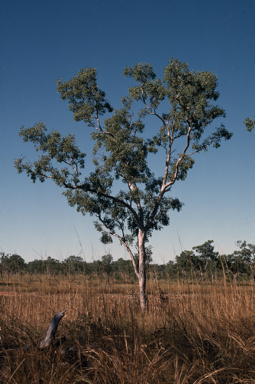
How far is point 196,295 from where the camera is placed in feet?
16.1

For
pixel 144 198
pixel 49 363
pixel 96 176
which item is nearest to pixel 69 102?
pixel 96 176

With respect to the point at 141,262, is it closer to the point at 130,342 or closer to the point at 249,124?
the point at 249,124

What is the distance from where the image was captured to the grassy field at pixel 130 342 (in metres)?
2.40

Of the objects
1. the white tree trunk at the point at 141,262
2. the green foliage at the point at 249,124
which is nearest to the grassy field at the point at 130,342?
the green foliage at the point at 249,124

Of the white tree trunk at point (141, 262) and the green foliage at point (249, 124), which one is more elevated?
the green foliage at point (249, 124)

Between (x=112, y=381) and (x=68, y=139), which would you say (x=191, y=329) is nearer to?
(x=112, y=381)

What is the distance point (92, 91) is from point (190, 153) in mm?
6780

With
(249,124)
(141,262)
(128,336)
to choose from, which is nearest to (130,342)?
(128,336)

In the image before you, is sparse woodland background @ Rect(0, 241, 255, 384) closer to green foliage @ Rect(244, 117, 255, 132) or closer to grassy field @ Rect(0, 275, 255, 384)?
grassy field @ Rect(0, 275, 255, 384)

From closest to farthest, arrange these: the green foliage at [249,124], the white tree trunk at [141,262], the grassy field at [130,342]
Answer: the grassy field at [130,342] → the green foliage at [249,124] → the white tree trunk at [141,262]

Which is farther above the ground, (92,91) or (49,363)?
(92,91)

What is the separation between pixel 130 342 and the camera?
343 cm

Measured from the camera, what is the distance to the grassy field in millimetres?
2402

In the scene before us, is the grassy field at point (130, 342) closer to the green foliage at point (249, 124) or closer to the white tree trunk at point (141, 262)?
→ the green foliage at point (249, 124)
